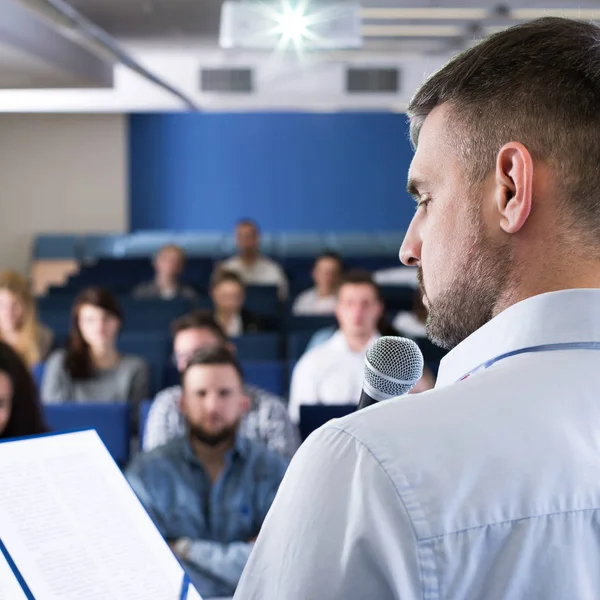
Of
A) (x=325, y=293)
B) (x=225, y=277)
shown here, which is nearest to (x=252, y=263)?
(x=325, y=293)

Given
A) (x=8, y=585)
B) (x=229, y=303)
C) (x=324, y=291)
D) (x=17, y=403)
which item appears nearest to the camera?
(x=8, y=585)

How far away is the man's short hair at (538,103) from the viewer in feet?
2.73

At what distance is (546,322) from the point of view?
0.79m

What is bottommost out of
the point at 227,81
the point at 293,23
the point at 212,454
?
the point at 212,454

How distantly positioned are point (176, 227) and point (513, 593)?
48.6 ft

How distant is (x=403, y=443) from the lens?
0.68 metres

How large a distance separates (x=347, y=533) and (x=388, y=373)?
0.49 m

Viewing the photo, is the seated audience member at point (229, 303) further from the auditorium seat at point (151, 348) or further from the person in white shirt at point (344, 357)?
the person in white shirt at point (344, 357)

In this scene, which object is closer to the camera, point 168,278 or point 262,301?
point 262,301

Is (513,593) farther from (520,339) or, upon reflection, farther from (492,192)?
(492,192)

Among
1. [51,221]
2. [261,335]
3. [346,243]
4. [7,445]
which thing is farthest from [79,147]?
[7,445]

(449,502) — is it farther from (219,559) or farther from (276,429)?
(276,429)

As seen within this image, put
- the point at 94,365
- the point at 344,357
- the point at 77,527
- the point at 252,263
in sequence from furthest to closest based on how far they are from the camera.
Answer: the point at 252,263, the point at 94,365, the point at 344,357, the point at 77,527

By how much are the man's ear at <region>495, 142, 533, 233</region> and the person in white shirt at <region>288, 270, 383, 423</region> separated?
4245 millimetres
